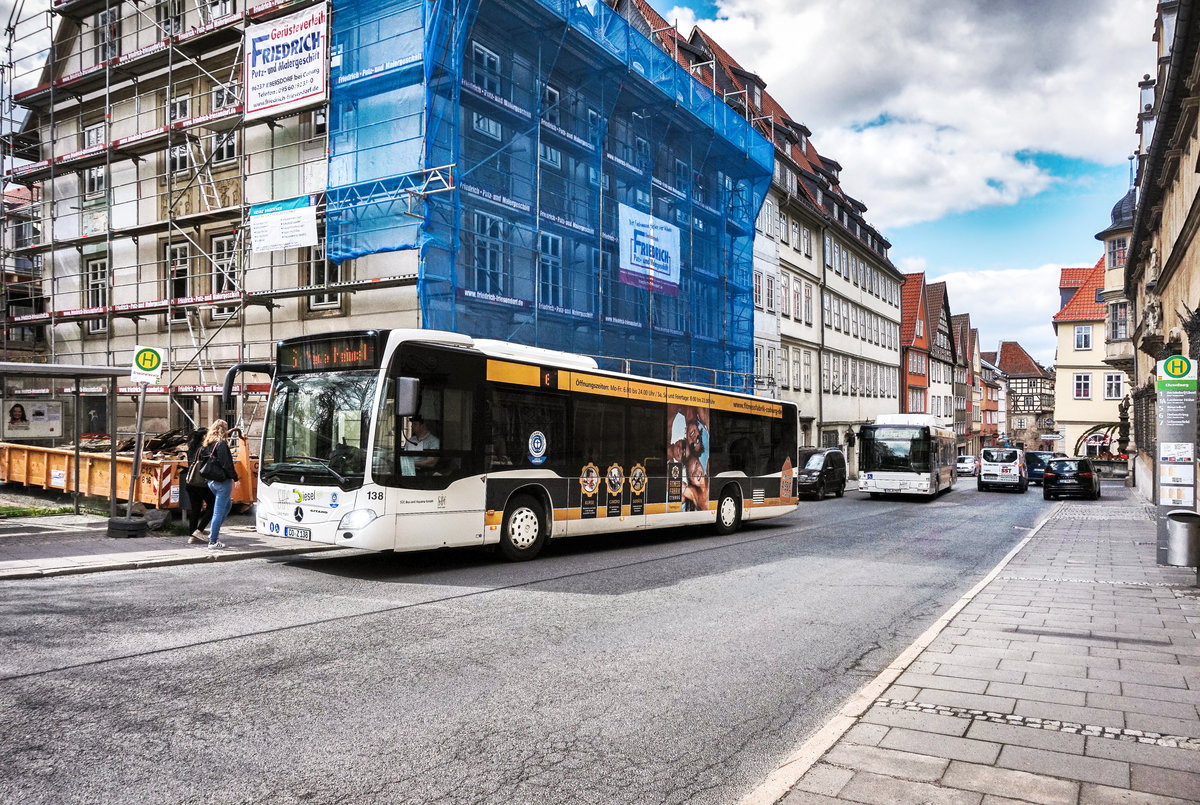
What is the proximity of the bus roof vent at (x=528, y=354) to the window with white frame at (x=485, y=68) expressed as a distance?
916 centimetres

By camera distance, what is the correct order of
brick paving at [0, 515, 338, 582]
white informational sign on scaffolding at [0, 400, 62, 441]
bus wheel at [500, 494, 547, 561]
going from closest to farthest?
1. brick paving at [0, 515, 338, 582]
2. bus wheel at [500, 494, 547, 561]
3. white informational sign on scaffolding at [0, 400, 62, 441]

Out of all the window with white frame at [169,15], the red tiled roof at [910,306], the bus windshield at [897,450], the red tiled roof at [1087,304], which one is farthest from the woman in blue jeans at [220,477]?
the red tiled roof at [1087,304]

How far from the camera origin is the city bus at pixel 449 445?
10.5m

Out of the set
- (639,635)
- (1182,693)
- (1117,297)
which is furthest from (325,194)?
(1117,297)

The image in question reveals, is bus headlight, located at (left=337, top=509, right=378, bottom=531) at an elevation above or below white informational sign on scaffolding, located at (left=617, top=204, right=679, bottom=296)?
below

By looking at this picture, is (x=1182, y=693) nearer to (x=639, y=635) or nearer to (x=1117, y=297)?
(x=639, y=635)

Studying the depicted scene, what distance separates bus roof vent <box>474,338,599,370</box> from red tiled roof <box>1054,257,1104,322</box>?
217 feet

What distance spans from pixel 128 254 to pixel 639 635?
23738 mm

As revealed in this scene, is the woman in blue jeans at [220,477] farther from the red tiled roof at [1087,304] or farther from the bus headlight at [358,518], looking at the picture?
the red tiled roof at [1087,304]

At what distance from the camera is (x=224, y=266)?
23.3 meters

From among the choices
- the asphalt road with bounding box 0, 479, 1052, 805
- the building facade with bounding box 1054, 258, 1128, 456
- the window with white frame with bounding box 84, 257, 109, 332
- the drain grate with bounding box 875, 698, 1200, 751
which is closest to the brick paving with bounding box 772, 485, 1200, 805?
the drain grate with bounding box 875, 698, 1200, 751

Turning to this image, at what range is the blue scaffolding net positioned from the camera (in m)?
19.3

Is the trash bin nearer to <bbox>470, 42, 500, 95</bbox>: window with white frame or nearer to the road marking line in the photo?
the road marking line

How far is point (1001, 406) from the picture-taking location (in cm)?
12400
